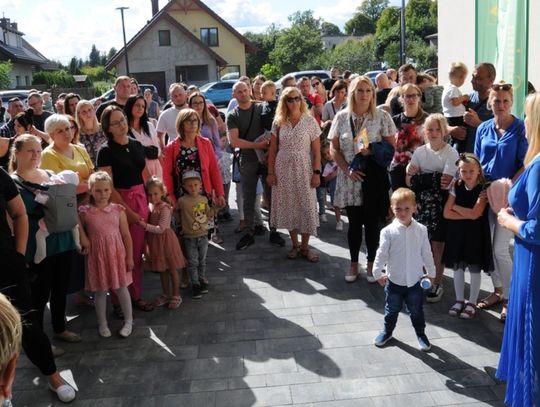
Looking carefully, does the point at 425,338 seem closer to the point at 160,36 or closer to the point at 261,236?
the point at 261,236

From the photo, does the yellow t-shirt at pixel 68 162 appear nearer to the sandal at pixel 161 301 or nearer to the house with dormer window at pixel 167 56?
the sandal at pixel 161 301

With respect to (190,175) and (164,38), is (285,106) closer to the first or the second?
(190,175)

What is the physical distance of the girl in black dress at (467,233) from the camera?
15.4ft

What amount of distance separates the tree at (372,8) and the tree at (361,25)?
76cm

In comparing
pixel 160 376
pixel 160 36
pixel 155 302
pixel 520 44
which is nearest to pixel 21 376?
pixel 160 376

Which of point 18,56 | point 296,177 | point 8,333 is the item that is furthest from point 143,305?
point 18,56

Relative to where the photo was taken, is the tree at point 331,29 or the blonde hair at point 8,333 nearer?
the blonde hair at point 8,333

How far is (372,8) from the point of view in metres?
117

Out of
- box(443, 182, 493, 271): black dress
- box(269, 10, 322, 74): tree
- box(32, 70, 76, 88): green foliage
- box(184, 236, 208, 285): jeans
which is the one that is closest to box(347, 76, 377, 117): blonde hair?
box(443, 182, 493, 271): black dress

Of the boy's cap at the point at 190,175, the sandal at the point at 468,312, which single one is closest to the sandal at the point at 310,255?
the boy's cap at the point at 190,175

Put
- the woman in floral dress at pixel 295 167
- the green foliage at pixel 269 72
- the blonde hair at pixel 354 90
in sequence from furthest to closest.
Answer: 1. the green foliage at pixel 269 72
2. the woman in floral dress at pixel 295 167
3. the blonde hair at pixel 354 90

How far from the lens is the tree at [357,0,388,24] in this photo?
115750 mm

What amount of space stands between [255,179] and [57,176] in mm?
3341

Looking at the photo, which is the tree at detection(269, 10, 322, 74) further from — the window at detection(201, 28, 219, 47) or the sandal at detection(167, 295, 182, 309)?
the sandal at detection(167, 295, 182, 309)
